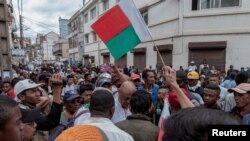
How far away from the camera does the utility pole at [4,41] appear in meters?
8.30

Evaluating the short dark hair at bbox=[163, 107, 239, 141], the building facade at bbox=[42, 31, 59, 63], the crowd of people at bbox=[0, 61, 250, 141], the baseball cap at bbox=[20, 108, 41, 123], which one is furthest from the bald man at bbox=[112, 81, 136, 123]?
the building facade at bbox=[42, 31, 59, 63]

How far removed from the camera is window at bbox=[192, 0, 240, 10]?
15154mm

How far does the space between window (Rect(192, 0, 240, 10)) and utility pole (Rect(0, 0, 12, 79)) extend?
10.8 meters

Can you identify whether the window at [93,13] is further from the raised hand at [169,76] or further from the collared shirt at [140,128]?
the raised hand at [169,76]

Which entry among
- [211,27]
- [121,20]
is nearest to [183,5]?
[211,27]

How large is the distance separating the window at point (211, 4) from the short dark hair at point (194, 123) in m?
15.3

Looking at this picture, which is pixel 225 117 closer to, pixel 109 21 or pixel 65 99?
pixel 65 99

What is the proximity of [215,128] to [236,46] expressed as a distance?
15.0 meters

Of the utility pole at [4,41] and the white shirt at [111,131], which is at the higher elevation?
the utility pole at [4,41]

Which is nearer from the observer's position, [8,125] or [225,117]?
[225,117]

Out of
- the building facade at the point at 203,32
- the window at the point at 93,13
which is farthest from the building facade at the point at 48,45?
the building facade at the point at 203,32

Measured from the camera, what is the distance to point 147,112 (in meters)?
2.98

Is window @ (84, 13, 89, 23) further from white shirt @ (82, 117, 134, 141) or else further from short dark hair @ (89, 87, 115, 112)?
white shirt @ (82, 117, 134, 141)

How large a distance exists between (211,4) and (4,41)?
11.3 m
